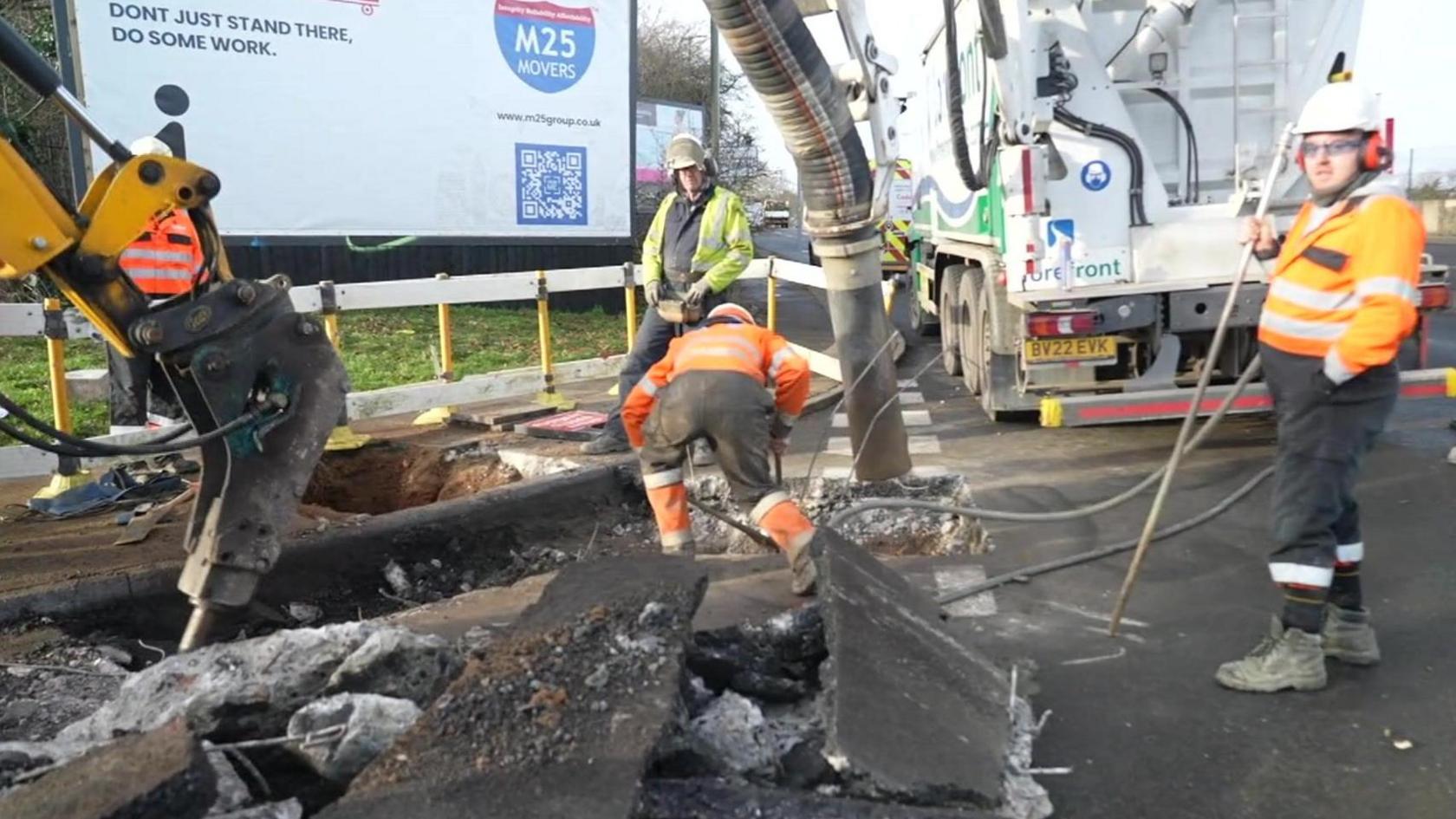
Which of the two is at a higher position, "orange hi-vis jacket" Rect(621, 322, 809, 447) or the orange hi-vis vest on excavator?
the orange hi-vis vest on excavator

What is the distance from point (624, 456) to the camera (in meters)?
6.71

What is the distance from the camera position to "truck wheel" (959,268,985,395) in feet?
27.3

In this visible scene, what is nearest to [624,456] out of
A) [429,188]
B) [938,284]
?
[938,284]

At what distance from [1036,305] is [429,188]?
364 inches

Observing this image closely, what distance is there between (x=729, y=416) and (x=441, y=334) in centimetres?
461

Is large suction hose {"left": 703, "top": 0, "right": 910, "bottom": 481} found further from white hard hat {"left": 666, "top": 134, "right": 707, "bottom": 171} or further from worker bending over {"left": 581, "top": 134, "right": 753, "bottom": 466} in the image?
white hard hat {"left": 666, "top": 134, "right": 707, "bottom": 171}

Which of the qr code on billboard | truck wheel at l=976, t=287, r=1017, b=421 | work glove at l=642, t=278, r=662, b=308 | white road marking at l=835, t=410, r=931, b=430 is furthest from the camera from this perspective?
the qr code on billboard

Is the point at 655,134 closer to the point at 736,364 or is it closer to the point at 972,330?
the point at 972,330

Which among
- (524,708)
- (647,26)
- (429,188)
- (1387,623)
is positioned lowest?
(1387,623)

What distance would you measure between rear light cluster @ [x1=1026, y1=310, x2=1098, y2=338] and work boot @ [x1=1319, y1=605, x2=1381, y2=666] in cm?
290

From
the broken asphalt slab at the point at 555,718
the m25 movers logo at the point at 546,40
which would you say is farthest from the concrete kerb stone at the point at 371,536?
the m25 movers logo at the point at 546,40

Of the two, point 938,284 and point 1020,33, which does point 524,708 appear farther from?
point 938,284

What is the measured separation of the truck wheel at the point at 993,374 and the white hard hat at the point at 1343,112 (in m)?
3.98

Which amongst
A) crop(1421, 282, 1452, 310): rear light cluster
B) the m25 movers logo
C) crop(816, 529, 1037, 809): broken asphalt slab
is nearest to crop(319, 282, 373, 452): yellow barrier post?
crop(816, 529, 1037, 809): broken asphalt slab
